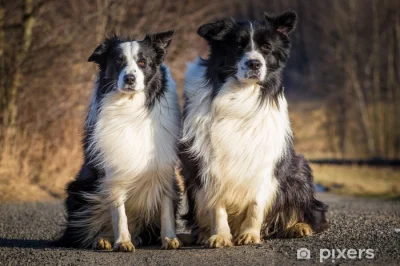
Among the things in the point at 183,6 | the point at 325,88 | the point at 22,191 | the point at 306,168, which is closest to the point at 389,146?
the point at 325,88

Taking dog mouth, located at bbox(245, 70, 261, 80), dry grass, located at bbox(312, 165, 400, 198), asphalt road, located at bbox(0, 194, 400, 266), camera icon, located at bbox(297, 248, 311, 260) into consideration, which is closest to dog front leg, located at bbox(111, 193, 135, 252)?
asphalt road, located at bbox(0, 194, 400, 266)

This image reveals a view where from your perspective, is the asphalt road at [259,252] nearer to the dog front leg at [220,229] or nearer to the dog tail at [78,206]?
the dog front leg at [220,229]

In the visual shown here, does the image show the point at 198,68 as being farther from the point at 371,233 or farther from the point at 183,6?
the point at 183,6

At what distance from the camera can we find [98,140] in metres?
6.38

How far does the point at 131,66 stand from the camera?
20.5 ft

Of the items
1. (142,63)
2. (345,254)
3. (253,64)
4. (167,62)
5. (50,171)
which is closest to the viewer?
(345,254)

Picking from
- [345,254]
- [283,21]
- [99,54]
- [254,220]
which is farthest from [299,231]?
[99,54]

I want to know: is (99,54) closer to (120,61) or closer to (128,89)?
(120,61)

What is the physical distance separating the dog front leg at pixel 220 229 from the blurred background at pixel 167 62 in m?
3.23

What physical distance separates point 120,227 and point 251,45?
2.07 meters

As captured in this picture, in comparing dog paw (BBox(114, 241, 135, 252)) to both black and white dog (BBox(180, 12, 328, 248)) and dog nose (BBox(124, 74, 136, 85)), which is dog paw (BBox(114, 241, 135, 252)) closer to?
black and white dog (BBox(180, 12, 328, 248))

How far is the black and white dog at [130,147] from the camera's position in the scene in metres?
6.30

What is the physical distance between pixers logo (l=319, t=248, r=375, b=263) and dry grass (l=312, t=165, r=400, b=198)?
788 centimetres

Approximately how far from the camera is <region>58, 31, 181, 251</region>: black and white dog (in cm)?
630
